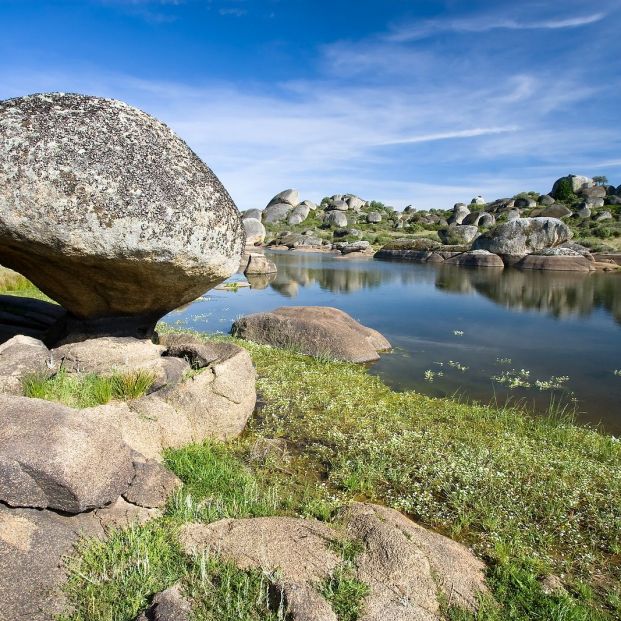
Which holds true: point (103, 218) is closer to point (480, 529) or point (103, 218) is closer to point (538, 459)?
point (480, 529)

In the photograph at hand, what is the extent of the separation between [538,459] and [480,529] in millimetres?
2330

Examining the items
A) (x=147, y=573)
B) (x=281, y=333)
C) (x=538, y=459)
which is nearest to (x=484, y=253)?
(x=281, y=333)

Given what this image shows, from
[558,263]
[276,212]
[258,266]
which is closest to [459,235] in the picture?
[558,263]

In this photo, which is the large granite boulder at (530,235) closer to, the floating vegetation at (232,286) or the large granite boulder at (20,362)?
the floating vegetation at (232,286)

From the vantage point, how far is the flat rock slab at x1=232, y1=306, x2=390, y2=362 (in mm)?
14148

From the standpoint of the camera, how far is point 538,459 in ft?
A: 25.4

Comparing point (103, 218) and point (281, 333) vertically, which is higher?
point (103, 218)

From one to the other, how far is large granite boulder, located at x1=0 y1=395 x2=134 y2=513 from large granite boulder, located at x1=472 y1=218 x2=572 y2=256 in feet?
167

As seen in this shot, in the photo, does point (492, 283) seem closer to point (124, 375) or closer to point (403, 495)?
point (403, 495)

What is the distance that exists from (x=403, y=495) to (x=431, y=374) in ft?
24.3

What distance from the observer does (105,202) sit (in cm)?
668

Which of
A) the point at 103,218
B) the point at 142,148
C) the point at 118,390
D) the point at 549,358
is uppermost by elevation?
the point at 142,148

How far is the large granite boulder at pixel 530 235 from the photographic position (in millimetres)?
50688

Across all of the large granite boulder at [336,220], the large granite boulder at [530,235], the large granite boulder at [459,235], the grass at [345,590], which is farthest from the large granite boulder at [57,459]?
the large granite boulder at [336,220]
